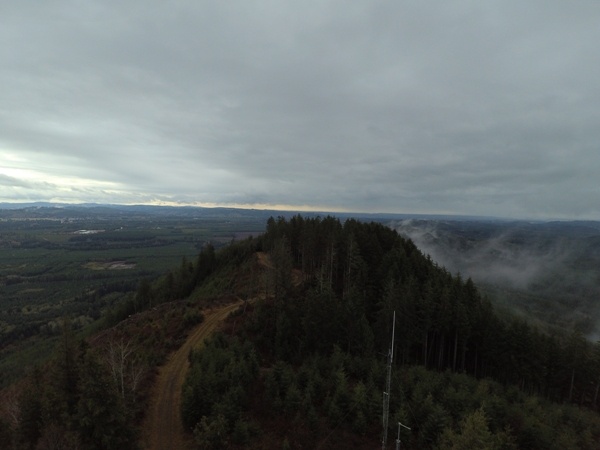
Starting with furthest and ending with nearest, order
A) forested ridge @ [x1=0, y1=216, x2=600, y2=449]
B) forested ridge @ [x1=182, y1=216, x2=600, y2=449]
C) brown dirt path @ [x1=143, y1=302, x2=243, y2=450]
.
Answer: brown dirt path @ [x1=143, y1=302, x2=243, y2=450], forested ridge @ [x1=182, y1=216, x2=600, y2=449], forested ridge @ [x1=0, y1=216, x2=600, y2=449]

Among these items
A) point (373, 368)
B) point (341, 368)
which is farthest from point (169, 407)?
point (373, 368)

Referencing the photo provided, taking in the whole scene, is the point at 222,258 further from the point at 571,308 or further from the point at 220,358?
the point at 571,308

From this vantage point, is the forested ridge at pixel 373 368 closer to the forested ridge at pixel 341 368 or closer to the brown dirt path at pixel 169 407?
the forested ridge at pixel 341 368

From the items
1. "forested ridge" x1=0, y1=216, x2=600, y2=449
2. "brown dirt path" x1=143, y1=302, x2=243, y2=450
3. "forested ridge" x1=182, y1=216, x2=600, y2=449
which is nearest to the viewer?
"forested ridge" x1=0, y1=216, x2=600, y2=449

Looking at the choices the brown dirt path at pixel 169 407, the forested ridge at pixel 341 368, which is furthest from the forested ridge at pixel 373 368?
the brown dirt path at pixel 169 407

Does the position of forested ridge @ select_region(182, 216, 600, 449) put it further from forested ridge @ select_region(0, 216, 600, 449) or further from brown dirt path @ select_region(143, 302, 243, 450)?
brown dirt path @ select_region(143, 302, 243, 450)

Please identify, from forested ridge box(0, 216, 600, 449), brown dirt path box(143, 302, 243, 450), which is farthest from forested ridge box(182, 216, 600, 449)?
brown dirt path box(143, 302, 243, 450)
